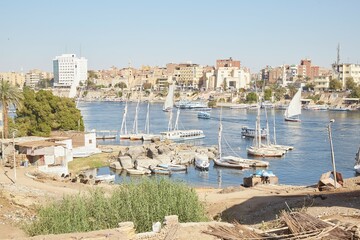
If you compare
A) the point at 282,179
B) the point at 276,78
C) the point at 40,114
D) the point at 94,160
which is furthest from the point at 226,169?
the point at 276,78

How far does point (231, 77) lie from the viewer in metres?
114

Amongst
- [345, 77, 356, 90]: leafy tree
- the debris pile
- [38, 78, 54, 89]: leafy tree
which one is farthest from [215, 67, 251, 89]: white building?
the debris pile

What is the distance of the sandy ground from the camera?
36.4 ft

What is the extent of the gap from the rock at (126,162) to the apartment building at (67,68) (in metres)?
130

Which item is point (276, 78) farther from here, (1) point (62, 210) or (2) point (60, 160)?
(1) point (62, 210)

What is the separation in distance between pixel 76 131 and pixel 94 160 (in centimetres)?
341

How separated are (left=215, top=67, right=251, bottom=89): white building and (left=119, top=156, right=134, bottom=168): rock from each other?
280 ft

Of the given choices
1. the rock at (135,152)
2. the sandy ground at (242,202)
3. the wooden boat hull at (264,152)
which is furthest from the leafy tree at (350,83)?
the sandy ground at (242,202)

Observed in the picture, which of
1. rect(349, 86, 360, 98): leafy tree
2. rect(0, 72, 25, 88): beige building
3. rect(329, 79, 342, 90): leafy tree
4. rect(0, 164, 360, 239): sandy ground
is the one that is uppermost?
rect(0, 72, 25, 88): beige building

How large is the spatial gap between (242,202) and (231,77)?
100 metres

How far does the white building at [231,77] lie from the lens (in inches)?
4441

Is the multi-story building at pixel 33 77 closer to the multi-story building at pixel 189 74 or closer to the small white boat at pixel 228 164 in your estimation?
the multi-story building at pixel 189 74

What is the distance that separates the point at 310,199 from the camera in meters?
12.6

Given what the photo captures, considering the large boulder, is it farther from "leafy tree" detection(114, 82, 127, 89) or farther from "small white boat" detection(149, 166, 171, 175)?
"leafy tree" detection(114, 82, 127, 89)
